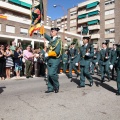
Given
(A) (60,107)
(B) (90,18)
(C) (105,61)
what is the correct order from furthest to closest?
(B) (90,18)
(C) (105,61)
(A) (60,107)

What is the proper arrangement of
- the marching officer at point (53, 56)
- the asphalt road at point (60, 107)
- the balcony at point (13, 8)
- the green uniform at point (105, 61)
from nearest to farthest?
1. the asphalt road at point (60, 107)
2. the marching officer at point (53, 56)
3. the green uniform at point (105, 61)
4. the balcony at point (13, 8)

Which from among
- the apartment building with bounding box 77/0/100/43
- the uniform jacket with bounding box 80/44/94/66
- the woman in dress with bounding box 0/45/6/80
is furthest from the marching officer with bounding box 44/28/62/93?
the apartment building with bounding box 77/0/100/43

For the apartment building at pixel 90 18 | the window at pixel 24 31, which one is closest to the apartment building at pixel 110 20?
the apartment building at pixel 90 18

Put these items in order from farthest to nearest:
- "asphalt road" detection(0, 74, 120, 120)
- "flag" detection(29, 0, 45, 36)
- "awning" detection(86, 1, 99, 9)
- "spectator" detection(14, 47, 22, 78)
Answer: "awning" detection(86, 1, 99, 9), "spectator" detection(14, 47, 22, 78), "flag" detection(29, 0, 45, 36), "asphalt road" detection(0, 74, 120, 120)

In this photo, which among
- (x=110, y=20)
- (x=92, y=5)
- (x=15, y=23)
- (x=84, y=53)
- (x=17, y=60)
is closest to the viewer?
(x=84, y=53)

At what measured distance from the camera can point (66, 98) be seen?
5.70 metres

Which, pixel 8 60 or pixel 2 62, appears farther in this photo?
pixel 8 60

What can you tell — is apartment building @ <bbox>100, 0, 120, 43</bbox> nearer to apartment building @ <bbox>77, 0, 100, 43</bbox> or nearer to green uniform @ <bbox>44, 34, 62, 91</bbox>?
apartment building @ <bbox>77, 0, 100, 43</bbox>

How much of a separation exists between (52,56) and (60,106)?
6.57ft

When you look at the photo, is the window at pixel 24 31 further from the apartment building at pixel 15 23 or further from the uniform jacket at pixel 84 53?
the uniform jacket at pixel 84 53

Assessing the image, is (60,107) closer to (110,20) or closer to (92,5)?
(110,20)

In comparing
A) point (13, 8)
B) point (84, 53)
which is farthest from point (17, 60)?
point (13, 8)

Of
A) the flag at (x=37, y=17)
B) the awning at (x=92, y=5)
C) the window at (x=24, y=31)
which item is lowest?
the flag at (x=37, y=17)

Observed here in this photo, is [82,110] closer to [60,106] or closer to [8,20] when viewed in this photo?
[60,106]
